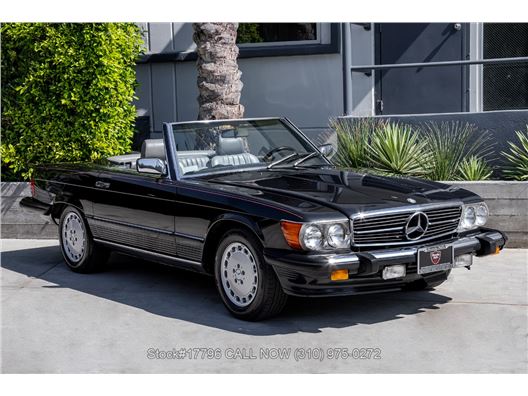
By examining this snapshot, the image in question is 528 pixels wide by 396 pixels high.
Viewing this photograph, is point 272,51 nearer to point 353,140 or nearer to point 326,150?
point 353,140

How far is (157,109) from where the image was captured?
14.1m

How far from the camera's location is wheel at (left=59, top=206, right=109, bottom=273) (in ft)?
27.3

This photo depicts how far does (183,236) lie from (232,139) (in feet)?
3.48

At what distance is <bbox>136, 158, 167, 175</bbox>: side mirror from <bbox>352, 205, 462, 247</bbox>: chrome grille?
6.20 ft

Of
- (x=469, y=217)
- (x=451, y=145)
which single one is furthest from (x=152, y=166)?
(x=451, y=145)

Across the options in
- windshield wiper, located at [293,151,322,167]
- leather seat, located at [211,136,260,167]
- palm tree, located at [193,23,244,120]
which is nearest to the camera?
leather seat, located at [211,136,260,167]

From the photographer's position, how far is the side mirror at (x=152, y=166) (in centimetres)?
737

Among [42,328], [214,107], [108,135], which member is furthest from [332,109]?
[42,328]

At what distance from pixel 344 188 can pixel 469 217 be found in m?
1.02

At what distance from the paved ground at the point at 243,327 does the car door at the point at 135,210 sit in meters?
0.45

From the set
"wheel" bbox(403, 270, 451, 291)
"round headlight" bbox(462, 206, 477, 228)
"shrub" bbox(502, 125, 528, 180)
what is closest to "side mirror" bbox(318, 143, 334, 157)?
"wheel" bbox(403, 270, 451, 291)

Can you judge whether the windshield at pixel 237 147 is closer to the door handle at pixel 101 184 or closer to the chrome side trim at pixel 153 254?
the chrome side trim at pixel 153 254

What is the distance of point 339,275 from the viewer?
6.12 m

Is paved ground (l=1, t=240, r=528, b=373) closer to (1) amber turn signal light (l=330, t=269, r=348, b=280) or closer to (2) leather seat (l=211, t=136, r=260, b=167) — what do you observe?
(1) amber turn signal light (l=330, t=269, r=348, b=280)
